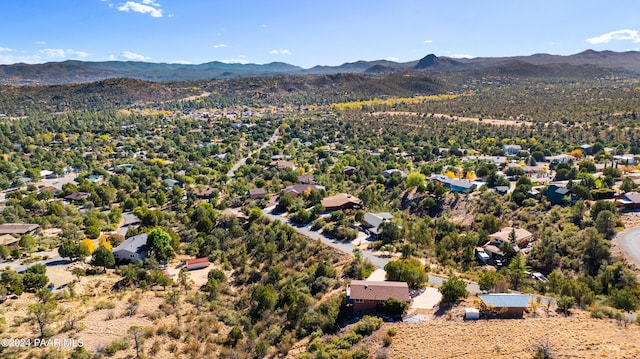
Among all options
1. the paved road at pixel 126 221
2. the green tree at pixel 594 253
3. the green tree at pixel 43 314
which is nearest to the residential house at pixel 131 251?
the paved road at pixel 126 221

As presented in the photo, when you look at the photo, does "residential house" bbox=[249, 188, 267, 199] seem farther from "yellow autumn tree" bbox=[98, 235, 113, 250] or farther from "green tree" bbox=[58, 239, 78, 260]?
"green tree" bbox=[58, 239, 78, 260]

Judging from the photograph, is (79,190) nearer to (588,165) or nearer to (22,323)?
(22,323)

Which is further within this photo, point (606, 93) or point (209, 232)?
point (606, 93)

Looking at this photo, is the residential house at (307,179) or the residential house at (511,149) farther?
the residential house at (511,149)

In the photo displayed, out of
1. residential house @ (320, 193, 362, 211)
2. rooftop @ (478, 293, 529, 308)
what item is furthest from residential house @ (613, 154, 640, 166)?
rooftop @ (478, 293, 529, 308)

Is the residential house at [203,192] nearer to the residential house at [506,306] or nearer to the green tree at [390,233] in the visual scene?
the green tree at [390,233]

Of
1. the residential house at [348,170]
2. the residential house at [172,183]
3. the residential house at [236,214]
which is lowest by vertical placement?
the residential house at [236,214]

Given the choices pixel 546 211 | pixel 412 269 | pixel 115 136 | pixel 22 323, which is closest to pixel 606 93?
pixel 546 211
